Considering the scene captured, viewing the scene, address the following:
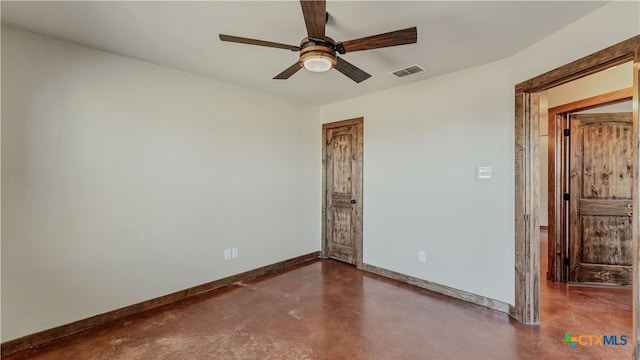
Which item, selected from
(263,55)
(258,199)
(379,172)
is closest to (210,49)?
(263,55)

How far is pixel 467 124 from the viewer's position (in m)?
2.96

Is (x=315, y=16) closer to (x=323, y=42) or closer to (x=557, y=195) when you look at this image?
(x=323, y=42)

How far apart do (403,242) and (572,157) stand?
2358 millimetres

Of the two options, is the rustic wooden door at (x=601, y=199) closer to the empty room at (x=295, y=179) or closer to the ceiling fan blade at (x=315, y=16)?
the empty room at (x=295, y=179)

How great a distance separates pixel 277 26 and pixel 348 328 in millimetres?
2542

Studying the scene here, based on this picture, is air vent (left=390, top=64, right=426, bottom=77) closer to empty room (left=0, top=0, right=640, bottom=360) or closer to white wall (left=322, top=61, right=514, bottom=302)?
empty room (left=0, top=0, right=640, bottom=360)

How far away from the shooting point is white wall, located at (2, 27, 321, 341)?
2.16m

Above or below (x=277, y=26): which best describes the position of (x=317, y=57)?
below

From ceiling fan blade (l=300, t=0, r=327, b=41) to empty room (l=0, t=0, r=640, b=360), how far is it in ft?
0.07

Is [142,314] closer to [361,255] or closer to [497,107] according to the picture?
[361,255]

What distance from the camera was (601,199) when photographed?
11.1 ft

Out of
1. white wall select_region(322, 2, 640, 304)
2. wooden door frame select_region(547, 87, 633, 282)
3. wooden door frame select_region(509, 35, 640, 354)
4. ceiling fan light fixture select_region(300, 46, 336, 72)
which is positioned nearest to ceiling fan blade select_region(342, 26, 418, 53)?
ceiling fan light fixture select_region(300, 46, 336, 72)

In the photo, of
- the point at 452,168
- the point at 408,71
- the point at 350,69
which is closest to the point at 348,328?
the point at 452,168

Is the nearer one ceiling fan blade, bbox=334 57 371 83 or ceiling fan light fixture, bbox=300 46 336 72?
ceiling fan light fixture, bbox=300 46 336 72
